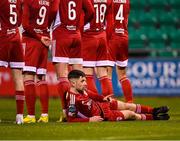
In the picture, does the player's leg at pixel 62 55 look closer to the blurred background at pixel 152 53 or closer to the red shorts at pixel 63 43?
the red shorts at pixel 63 43

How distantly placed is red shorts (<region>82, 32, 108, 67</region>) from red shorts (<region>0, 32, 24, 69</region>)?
5.32 ft

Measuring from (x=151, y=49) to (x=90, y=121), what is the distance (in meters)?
9.70

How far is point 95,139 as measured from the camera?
→ 1014 cm

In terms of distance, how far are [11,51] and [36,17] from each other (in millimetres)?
799

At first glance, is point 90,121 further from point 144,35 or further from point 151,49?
point 144,35

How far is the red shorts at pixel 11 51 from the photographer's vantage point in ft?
41.6

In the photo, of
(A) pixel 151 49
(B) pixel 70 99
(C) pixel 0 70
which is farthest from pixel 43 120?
(A) pixel 151 49

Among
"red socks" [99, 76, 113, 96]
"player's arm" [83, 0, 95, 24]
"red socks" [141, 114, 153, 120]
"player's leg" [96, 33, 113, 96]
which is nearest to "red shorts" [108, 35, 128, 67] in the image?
"player's leg" [96, 33, 113, 96]

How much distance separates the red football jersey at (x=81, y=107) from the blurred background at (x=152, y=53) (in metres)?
8.49

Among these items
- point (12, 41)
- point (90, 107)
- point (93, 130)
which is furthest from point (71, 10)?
point (93, 130)

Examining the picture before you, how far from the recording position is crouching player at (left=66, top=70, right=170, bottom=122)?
12.5 m

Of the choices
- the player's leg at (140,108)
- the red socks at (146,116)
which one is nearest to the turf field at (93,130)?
the player's leg at (140,108)

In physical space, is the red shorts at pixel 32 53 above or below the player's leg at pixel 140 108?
above

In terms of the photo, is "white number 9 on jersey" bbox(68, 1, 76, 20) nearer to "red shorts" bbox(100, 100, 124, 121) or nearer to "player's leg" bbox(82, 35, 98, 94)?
"player's leg" bbox(82, 35, 98, 94)
